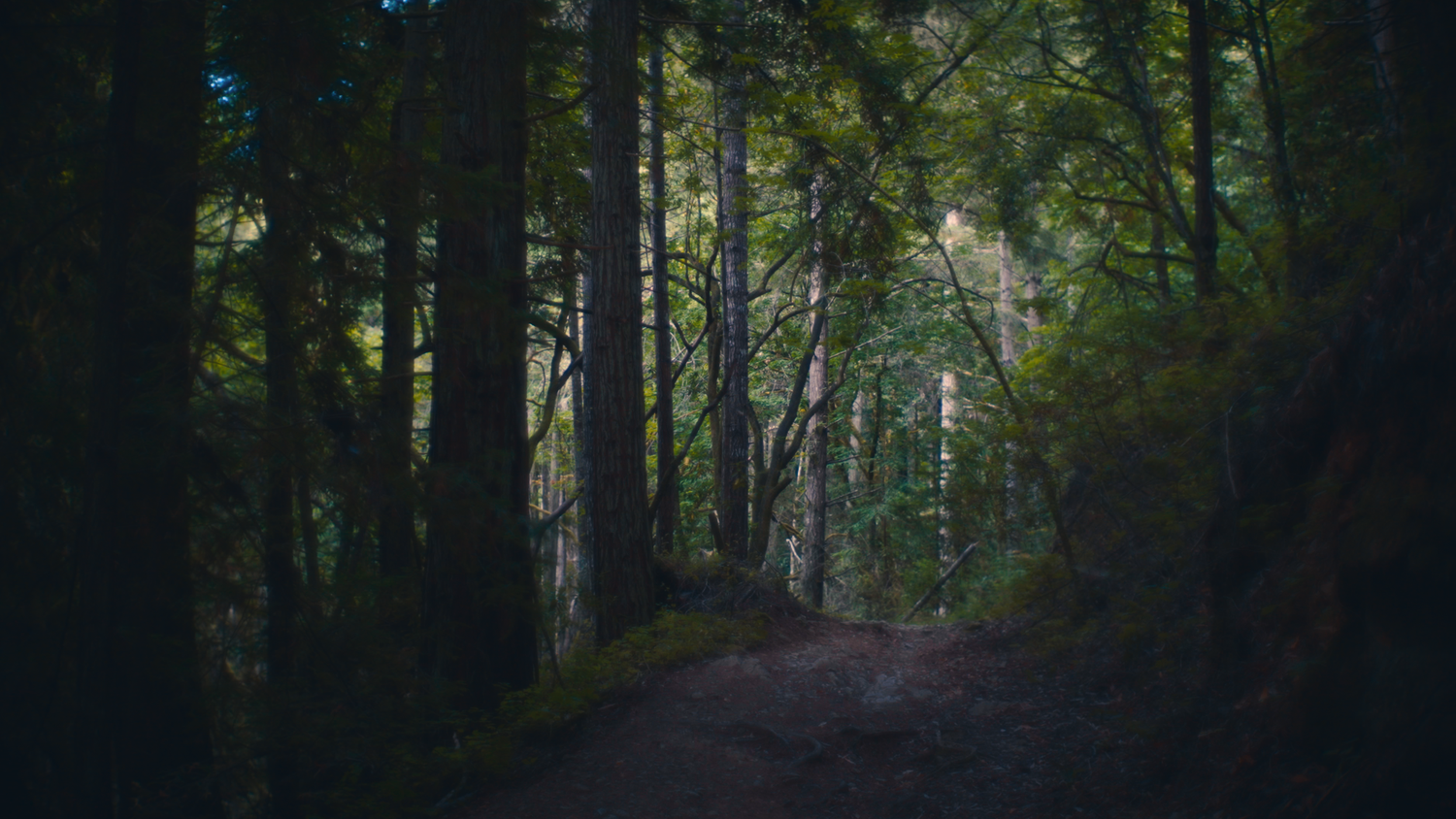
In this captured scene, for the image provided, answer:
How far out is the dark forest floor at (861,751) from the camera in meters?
4.51

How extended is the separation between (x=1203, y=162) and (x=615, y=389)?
708 cm

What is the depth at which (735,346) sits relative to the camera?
451 inches

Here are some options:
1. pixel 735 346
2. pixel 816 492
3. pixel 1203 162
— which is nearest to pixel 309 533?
pixel 735 346

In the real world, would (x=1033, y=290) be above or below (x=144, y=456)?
above

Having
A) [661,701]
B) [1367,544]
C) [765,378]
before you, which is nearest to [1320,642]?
[1367,544]

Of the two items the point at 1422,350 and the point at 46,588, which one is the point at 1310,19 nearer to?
the point at 1422,350

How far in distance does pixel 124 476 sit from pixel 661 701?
4283 millimetres

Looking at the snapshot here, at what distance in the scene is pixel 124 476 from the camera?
482 cm

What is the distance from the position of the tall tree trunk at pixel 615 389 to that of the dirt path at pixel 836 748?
126 cm

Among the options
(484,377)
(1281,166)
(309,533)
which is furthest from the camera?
(1281,166)

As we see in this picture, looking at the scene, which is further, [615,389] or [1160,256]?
[1160,256]

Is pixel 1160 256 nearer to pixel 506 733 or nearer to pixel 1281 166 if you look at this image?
pixel 1281 166

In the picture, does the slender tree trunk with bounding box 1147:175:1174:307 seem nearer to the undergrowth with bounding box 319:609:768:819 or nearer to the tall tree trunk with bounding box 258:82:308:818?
the undergrowth with bounding box 319:609:768:819

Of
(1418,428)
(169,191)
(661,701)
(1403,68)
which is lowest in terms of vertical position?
(661,701)
